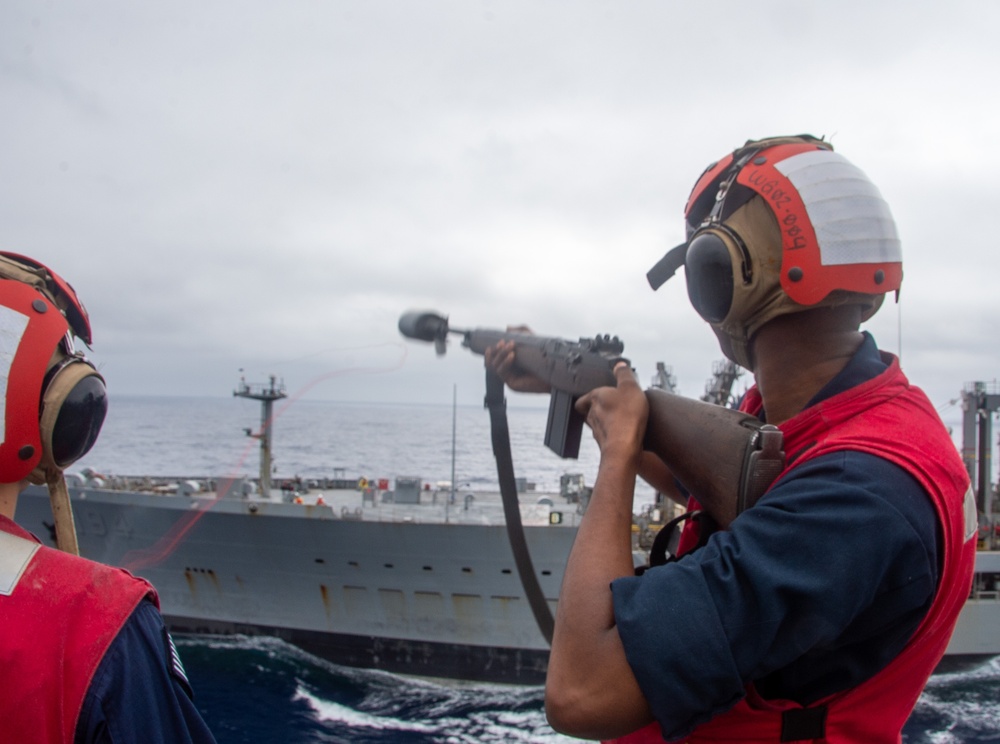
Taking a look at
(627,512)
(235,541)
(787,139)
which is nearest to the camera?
(627,512)

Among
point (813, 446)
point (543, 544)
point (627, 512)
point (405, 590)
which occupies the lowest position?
point (405, 590)

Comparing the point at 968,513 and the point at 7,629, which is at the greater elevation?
the point at 968,513

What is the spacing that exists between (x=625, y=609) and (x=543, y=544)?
18.8m

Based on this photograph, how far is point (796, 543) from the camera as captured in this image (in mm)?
1334

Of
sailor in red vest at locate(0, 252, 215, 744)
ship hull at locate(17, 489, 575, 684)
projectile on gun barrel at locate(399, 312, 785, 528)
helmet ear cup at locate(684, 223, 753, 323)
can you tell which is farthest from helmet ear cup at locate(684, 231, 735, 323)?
ship hull at locate(17, 489, 575, 684)

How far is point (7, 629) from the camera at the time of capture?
1.42m

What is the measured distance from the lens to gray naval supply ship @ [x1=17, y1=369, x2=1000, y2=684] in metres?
20.1

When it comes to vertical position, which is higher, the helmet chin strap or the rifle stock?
the rifle stock

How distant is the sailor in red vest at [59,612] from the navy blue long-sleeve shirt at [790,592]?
104cm

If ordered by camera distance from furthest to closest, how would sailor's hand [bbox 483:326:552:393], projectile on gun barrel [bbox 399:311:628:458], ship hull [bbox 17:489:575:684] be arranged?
ship hull [bbox 17:489:575:684] < sailor's hand [bbox 483:326:552:393] < projectile on gun barrel [bbox 399:311:628:458]

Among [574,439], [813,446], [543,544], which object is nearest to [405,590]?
[543,544]

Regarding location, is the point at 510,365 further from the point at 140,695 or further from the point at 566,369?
the point at 140,695

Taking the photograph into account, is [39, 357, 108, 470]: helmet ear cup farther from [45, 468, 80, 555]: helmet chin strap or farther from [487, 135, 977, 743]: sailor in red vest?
[487, 135, 977, 743]: sailor in red vest

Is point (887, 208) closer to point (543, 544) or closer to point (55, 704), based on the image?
point (55, 704)
